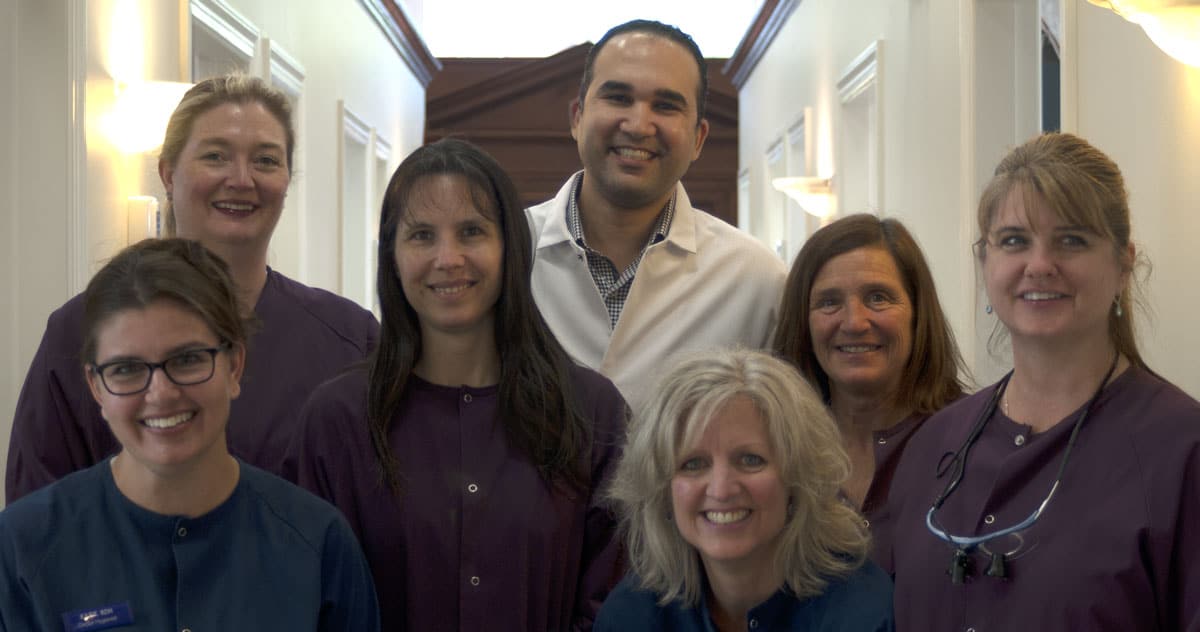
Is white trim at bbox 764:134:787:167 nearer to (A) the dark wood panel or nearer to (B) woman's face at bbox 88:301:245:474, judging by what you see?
(A) the dark wood panel

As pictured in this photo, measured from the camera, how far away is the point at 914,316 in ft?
9.04

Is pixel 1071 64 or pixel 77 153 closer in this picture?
pixel 1071 64

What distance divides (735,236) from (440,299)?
3.28 ft

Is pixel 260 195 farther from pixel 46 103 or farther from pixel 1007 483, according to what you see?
pixel 46 103

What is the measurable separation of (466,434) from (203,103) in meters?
0.95

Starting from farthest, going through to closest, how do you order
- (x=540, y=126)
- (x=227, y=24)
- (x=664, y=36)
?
(x=540, y=126)
(x=227, y=24)
(x=664, y=36)

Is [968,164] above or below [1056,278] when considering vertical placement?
above

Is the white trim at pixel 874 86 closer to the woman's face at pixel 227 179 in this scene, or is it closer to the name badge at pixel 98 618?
the woman's face at pixel 227 179

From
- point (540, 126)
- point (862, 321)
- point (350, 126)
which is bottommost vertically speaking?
point (862, 321)

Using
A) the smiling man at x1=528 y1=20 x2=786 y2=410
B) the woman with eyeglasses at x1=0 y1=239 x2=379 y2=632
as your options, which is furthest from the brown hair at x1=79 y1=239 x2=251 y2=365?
the smiling man at x1=528 y1=20 x2=786 y2=410

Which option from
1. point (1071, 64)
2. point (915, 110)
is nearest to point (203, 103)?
point (1071, 64)

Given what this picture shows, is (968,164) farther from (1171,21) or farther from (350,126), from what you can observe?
(350,126)

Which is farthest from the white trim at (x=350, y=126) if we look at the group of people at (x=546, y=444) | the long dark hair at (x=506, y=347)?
the long dark hair at (x=506, y=347)

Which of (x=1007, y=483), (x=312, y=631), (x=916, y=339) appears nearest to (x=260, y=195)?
(x=312, y=631)
